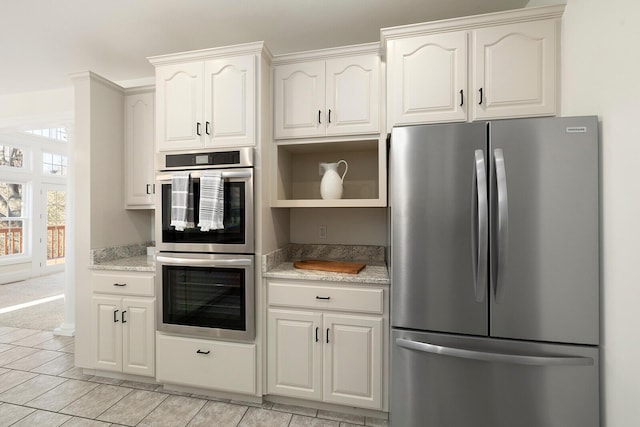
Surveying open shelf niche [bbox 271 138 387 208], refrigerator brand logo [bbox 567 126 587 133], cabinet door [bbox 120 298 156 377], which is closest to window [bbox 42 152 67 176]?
cabinet door [bbox 120 298 156 377]

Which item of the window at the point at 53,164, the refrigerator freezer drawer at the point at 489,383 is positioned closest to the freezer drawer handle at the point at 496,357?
the refrigerator freezer drawer at the point at 489,383

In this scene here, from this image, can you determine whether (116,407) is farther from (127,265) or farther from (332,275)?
(332,275)

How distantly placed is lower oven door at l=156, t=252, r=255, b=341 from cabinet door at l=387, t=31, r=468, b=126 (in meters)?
1.41

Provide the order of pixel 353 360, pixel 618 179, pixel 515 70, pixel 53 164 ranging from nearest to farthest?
pixel 618 179, pixel 515 70, pixel 353 360, pixel 53 164

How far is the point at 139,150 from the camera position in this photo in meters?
2.71

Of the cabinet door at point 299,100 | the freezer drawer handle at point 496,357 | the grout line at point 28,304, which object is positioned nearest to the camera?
the freezer drawer handle at point 496,357

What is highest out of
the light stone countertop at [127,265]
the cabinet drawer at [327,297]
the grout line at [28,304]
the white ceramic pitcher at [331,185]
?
the white ceramic pitcher at [331,185]

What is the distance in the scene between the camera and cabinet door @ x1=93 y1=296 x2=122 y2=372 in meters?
2.36

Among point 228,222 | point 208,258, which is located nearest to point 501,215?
point 228,222

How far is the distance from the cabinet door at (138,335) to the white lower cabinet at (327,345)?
3.10ft

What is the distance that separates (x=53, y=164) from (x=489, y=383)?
8.15m

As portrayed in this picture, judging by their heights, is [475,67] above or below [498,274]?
above

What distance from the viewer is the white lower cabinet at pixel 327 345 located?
1.92m

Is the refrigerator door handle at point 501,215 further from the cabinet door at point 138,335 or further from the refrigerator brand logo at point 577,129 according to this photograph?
the cabinet door at point 138,335
